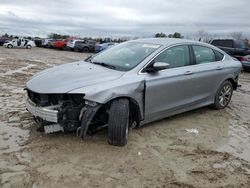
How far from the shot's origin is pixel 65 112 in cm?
424

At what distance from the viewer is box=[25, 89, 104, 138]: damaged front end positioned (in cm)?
418

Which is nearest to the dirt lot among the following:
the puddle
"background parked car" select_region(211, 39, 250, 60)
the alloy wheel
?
the puddle

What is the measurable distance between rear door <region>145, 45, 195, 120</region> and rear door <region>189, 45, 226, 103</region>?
198 mm

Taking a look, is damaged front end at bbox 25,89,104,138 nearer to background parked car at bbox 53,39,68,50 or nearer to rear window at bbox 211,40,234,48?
rear window at bbox 211,40,234,48

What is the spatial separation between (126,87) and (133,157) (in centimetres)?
103

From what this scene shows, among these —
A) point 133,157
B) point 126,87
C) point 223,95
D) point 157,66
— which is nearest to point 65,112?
point 126,87

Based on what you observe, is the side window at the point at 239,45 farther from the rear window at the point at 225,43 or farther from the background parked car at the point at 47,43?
the background parked car at the point at 47,43

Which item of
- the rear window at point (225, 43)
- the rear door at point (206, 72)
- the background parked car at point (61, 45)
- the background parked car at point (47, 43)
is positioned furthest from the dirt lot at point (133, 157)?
the background parked car at point (47, 43)

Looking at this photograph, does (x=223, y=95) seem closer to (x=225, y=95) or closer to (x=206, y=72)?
(x=225, y=95)

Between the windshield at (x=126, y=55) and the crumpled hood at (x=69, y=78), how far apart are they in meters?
0.24

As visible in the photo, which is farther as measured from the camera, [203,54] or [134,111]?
[203,54]

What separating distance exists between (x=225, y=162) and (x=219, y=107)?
270 cm

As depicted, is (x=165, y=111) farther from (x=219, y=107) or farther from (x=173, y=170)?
(x=219, y=107)

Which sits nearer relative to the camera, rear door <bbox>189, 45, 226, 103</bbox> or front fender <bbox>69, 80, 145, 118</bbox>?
front fender <bbox>69, 80, 145, 118</bbox>
